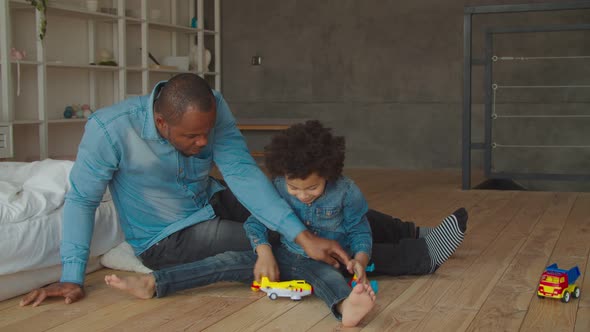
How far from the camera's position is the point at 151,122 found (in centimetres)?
216

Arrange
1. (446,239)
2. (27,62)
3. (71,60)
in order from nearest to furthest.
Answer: (446,239)
(27,62)
(71,60)

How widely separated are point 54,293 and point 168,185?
1.52 ft

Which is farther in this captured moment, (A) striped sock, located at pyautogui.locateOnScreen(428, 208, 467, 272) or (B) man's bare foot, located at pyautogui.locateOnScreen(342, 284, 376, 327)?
(A) striped sock, located at pyautogui.locateOnScreen(428, 208, 467, 272)

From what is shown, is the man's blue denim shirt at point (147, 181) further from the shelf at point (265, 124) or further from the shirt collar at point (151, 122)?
the shelf at point (265, 124)

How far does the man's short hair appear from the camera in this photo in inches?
77.7

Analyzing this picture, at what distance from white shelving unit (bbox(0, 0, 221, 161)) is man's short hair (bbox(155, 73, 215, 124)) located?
260cm

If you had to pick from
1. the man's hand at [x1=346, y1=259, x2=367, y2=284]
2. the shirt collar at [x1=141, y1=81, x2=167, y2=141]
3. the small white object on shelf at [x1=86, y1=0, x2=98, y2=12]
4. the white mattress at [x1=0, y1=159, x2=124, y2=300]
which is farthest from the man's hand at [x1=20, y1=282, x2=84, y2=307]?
the small white object on shelf at [x1=86, y1=0, x2=98, y2=12]

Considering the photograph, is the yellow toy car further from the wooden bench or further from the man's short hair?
the wooden bench

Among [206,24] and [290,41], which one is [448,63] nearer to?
[290,41]

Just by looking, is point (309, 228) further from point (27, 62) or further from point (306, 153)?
point (27, 62)

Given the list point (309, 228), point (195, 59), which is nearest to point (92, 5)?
point (195, 59)

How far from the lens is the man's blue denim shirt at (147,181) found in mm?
2113

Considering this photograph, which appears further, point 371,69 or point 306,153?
point 371,69

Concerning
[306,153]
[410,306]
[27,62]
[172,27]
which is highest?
[172,27]
